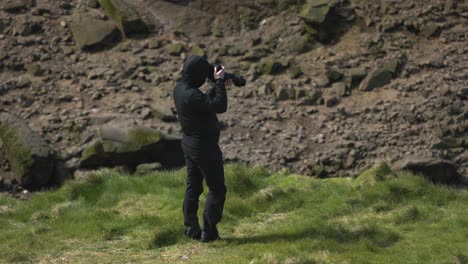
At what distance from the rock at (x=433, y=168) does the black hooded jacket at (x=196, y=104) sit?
727cm

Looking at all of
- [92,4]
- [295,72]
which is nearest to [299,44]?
[295,72]

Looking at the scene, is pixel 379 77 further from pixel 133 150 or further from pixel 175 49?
pixel 133 150

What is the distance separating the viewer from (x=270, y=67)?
21.4 metres

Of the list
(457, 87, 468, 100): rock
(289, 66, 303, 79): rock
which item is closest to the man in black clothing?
(289, 66, 303, 79): rock

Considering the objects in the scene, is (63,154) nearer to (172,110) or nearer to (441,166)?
(172,110)

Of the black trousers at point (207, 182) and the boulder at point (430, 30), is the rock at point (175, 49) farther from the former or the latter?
the black trousers at point (207, 182)

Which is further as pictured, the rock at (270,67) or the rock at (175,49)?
the rock at (175,49)

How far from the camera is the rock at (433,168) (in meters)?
16.6

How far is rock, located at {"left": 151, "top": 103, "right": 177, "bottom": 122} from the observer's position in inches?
757

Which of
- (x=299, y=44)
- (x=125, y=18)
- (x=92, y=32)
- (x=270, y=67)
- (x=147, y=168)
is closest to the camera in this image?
(x=147, y=168)

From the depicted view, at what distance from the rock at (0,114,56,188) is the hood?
7.72 meters

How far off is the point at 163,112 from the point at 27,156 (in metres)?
3.76

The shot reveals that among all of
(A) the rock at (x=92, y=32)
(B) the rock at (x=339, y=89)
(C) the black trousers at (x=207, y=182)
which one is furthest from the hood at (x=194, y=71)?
(A) the rock at (x=92, y=32)

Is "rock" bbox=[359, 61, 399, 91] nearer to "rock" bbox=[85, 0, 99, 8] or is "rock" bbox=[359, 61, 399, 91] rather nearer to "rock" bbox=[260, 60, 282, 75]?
"rock" bbox=[260, 60, 282, 75]
